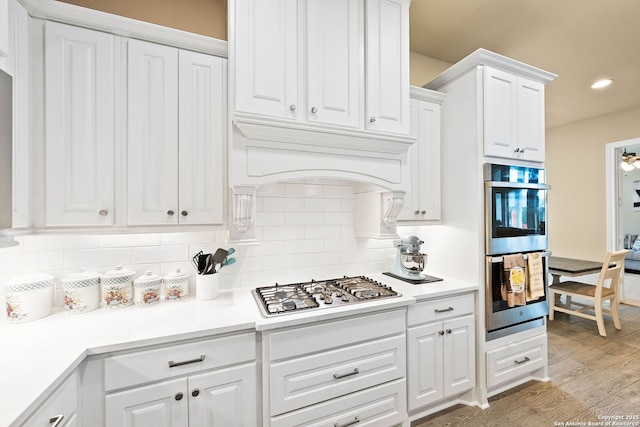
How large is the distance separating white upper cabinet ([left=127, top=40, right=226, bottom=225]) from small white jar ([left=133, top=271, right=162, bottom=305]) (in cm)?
38

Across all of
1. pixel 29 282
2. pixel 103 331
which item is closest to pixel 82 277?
pixel 29 282

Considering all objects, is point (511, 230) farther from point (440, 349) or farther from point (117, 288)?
point (117, 288)

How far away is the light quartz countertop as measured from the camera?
0.92 metres

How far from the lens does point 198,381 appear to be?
1.33m

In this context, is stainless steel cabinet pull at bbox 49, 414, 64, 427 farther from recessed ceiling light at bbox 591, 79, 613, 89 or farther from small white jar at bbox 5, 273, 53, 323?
recessed ceiling light at bbox 591, 79, 613, 89

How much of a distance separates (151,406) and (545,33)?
3.92m

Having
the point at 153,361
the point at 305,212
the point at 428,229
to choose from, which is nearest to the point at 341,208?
the point at 305,212

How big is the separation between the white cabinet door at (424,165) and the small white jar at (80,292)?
2.02 metres

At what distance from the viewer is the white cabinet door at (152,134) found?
1499mm

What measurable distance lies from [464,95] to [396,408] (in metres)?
2.28

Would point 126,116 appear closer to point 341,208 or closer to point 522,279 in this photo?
point 341,208

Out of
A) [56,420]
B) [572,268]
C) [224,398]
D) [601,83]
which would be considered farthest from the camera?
[601,83]

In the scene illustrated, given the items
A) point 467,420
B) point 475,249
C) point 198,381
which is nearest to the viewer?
point 198,381

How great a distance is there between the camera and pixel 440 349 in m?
1.98
